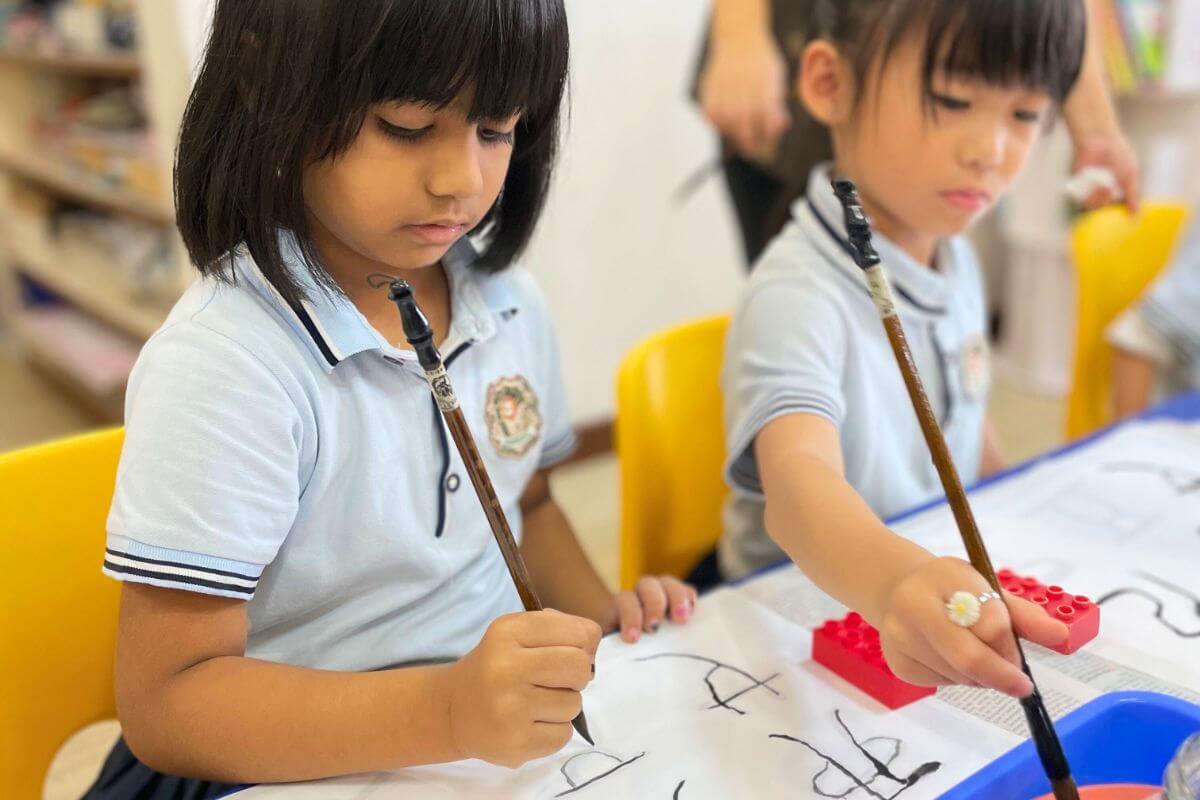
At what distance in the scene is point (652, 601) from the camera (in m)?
0.68

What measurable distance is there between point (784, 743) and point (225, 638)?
0.30m

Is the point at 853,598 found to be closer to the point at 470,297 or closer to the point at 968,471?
the point at 470,297

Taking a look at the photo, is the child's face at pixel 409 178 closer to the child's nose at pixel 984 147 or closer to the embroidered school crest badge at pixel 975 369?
the child's nose at pixel 984 147

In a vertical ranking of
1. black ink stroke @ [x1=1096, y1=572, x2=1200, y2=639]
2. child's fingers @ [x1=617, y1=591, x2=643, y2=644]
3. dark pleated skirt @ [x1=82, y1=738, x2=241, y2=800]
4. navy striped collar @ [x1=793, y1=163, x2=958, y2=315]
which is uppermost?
navy striped collar @ [x1=793, y1=163, x2=958, y2=315]

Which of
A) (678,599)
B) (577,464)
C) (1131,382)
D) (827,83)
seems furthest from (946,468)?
(577,464)

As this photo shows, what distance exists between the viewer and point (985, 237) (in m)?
2.83

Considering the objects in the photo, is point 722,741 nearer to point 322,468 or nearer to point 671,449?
point 322,468

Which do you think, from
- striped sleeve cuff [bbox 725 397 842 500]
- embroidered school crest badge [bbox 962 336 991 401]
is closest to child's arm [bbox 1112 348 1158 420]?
embroidered school crest badge [bbox 962 336 991 401]

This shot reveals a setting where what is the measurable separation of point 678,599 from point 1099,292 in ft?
2.92

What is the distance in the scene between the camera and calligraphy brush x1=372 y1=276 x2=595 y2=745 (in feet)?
1.34

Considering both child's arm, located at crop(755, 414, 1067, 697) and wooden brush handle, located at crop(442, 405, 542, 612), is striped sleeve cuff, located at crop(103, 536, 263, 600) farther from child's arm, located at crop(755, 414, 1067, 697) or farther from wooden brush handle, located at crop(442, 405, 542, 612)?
child's arm, located at crop(755, 414, 1067, 697)

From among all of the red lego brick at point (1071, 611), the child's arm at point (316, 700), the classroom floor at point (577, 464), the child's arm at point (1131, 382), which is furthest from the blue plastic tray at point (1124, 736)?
the classroom floor at point (577, 464)

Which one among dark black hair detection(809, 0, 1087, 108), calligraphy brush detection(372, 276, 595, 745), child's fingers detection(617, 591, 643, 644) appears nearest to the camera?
calligraphy brush detection(372, 276, 595, 745)

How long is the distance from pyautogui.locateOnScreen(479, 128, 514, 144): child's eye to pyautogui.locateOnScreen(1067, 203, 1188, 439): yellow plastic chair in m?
0.95
